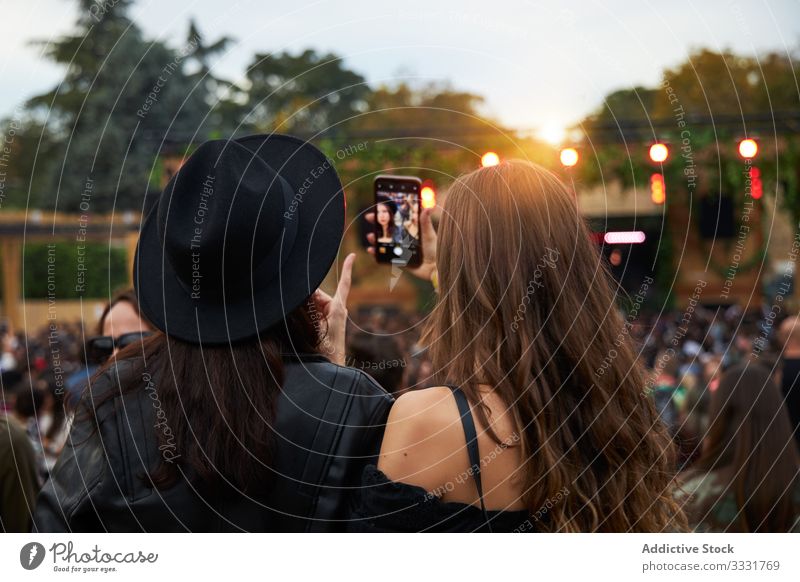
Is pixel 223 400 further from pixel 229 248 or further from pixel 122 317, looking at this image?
pixel 122 317

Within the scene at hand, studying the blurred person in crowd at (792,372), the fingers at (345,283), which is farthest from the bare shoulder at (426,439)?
the blurred person in crowd at (792,372)

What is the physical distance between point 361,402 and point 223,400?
0.94ft

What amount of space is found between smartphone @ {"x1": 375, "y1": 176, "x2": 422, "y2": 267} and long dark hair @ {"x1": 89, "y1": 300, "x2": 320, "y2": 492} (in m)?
0.59

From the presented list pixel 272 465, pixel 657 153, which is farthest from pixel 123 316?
pixel 657 153

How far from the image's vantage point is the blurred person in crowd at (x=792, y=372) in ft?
14.7

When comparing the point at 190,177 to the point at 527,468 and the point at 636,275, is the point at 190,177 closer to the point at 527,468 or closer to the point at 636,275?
the point at 527,468

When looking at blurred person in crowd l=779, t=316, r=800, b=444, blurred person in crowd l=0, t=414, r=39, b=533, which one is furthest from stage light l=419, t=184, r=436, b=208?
blurred person in crowd l=779, t=316, r=800, b=444

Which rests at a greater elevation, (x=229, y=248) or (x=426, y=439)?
(x=229, y=248)

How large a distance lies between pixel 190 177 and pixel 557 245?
816 mm

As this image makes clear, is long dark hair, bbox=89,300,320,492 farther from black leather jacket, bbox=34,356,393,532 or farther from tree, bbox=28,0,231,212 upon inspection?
tree, bbox=28,0,231,212

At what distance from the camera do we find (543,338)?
5.69ft

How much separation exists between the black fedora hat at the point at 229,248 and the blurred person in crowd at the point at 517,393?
32 cm

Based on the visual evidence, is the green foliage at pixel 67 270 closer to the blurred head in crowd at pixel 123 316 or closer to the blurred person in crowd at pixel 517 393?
the blurred head in crowd at pixel 123 316

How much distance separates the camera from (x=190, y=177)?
1738 millimetres
